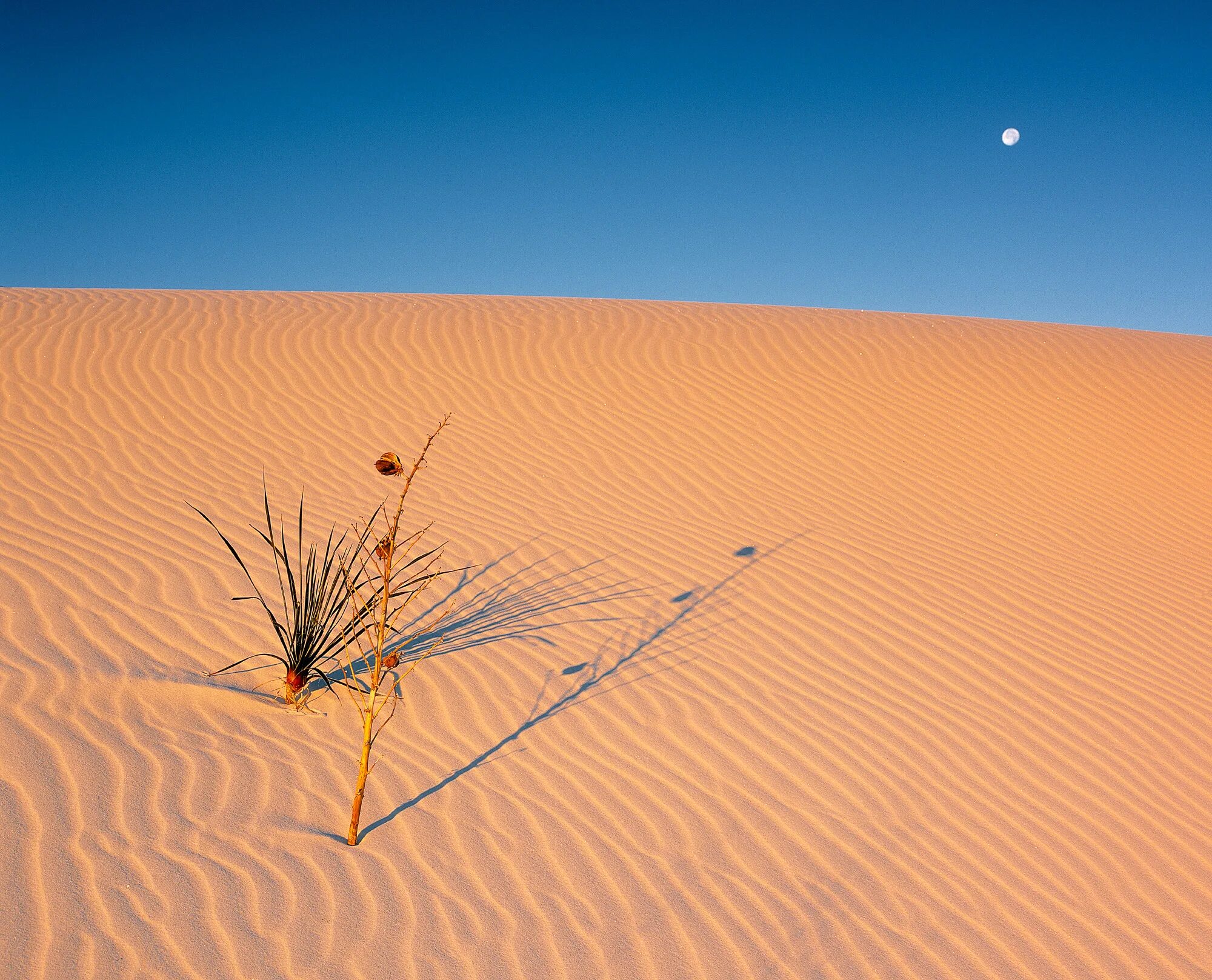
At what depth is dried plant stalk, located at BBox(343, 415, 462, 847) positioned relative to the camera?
8.93 ft

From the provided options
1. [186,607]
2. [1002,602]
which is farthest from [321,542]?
[1002,602]

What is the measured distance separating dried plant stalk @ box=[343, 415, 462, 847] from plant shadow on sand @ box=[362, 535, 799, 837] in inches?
13.4

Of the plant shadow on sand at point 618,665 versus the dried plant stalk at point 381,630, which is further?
the plant shadow on sand at point 618,665

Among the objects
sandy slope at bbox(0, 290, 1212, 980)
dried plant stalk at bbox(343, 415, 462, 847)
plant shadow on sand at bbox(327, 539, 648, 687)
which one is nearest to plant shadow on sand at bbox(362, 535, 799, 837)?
sandy slope at bbox(0, 290, 1212, 980)

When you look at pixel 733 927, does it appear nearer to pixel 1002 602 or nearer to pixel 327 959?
pixel 327 959

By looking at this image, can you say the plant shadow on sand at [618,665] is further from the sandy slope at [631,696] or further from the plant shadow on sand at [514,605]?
the plant shadow on sand at [514,605]

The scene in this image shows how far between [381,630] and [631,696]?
1.55m

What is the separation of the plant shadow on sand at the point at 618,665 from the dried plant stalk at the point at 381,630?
340 mm

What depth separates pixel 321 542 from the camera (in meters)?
5.35

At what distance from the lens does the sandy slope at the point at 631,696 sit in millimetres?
2535

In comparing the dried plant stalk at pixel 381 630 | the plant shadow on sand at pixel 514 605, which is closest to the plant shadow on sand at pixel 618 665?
the plant shadow on sand at pixel 514 605

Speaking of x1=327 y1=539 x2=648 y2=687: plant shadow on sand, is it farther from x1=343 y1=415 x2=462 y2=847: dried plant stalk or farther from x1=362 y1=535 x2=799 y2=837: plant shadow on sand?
x1=362 y1=535 x2=799 y2=837: plant shadow on sand

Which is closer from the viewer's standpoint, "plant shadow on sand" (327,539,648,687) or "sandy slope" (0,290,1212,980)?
"sandy slope" (0,290,1212,980)

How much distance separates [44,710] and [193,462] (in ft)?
12.0
